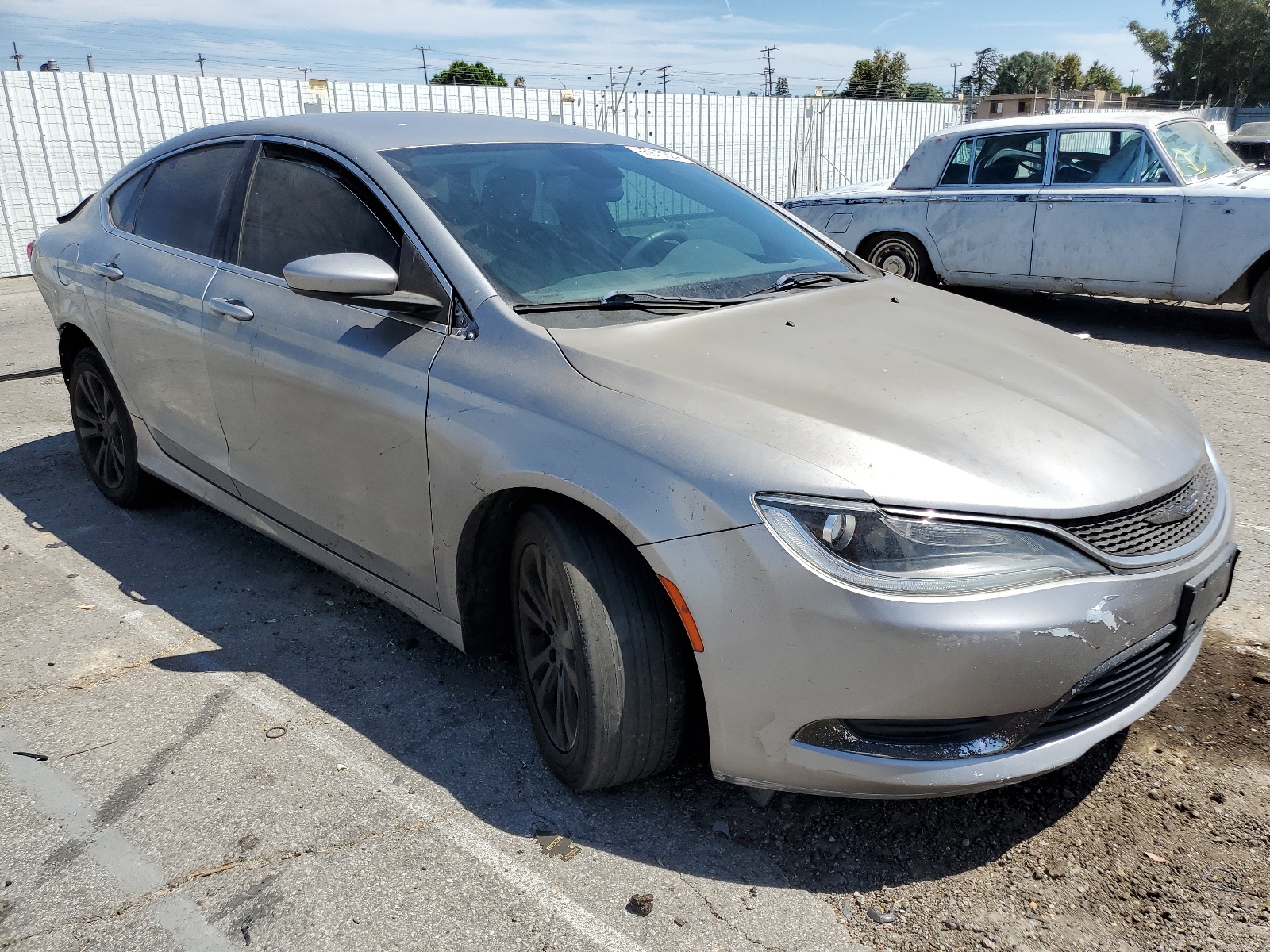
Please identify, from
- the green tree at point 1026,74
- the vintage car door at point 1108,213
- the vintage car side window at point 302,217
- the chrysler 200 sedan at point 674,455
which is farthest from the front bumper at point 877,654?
the green tree at point 1026,74

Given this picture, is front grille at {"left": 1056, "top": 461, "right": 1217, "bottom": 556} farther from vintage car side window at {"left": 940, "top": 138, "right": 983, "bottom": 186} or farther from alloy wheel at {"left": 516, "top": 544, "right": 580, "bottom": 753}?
vintage car side window at {"left": 940, "top": 138, "right": 983, "bottom": 186}

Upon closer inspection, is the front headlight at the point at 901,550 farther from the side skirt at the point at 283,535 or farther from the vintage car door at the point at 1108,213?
the vintage car door at the point at 1108,213

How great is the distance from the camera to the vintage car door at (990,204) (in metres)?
8.49

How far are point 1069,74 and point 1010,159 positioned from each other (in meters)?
100

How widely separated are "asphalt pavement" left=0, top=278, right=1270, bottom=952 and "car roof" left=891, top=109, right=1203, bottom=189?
521 centimetres

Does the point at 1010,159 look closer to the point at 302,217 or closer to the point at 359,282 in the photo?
the point at 302,217

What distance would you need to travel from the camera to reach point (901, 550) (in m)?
2.04

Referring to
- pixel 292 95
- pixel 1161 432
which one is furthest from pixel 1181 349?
pixel 292 95

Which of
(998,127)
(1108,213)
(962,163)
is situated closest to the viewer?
(1108,213)

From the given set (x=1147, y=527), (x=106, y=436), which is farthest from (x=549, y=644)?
(x=106, y=436)

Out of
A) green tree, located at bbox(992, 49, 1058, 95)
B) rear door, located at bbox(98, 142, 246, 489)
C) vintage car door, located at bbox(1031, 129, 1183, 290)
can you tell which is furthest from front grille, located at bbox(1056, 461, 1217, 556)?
green tree, located at bbox(992, 49, 1058, 95)

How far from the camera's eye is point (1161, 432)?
101 inches

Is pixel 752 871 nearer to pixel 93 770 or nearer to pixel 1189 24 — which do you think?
pixel 93 770

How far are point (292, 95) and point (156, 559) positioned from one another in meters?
12.0
